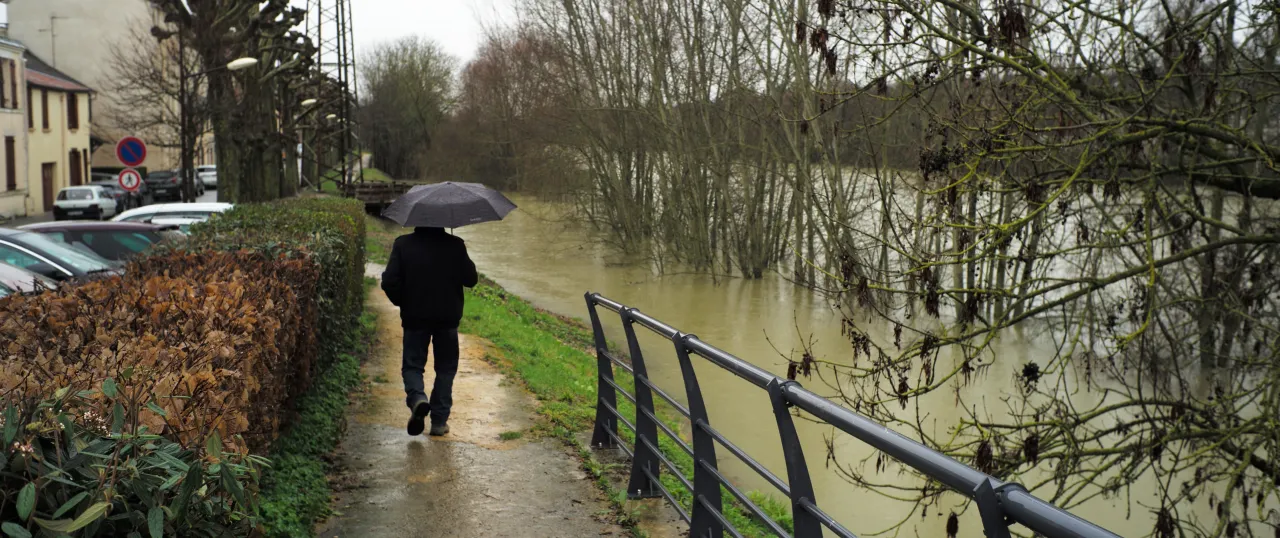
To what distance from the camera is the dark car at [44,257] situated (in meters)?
13.0

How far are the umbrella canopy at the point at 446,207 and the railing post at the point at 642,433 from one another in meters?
2.08

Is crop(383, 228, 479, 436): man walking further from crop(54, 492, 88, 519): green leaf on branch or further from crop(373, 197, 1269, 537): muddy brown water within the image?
crop(54, 492, 88, 519): green leaf on branch

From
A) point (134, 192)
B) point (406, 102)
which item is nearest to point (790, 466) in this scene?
point (134, 192)

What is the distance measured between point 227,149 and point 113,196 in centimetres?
1820

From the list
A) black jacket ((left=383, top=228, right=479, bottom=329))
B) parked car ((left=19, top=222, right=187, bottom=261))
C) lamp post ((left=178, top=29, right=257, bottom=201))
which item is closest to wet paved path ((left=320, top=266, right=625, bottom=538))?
black jacket ((left=383, top=228, right=479, bottom=329))

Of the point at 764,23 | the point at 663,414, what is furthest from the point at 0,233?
the point at 764,23

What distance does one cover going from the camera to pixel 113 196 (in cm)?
4575

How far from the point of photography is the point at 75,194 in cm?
4225

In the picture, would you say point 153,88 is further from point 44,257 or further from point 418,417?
point 418,417

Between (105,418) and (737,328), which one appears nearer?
(105,418)

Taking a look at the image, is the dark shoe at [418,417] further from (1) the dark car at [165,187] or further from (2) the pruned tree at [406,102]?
(2) the pruned tree at [406,102]

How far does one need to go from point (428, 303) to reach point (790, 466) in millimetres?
4797

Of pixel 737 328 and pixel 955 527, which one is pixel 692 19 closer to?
pixel 737 328

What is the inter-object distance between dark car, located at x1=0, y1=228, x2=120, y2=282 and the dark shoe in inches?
258
